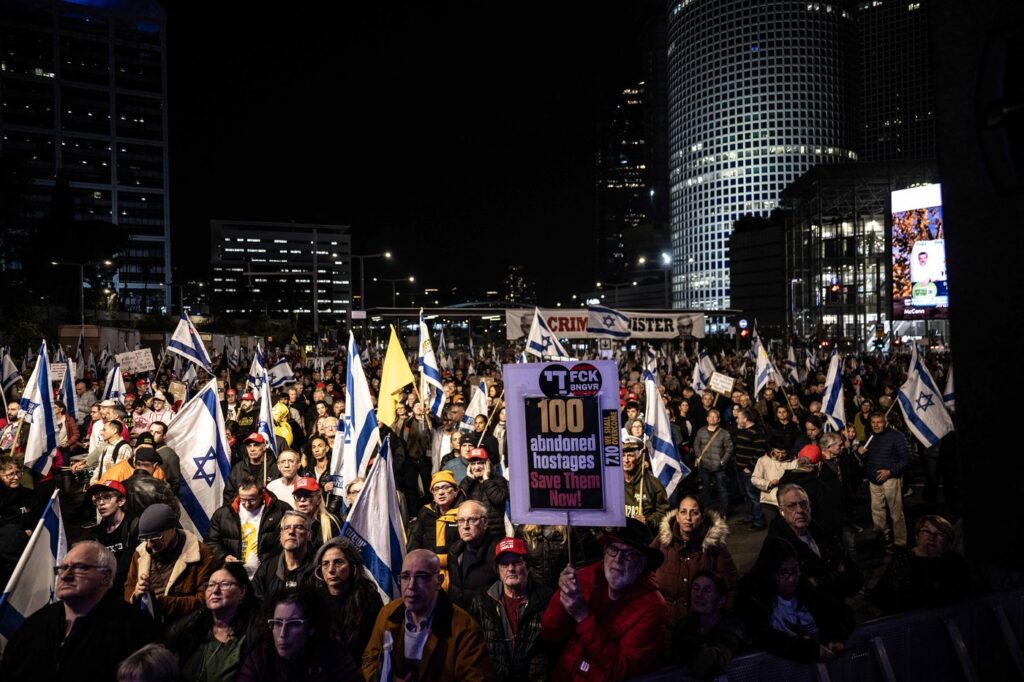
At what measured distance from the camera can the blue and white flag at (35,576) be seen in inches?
176

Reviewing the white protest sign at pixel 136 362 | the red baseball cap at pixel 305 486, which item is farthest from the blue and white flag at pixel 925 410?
the white protest sign at pixel 136 362

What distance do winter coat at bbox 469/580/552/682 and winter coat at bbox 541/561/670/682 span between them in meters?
0.10

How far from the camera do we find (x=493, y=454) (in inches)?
395

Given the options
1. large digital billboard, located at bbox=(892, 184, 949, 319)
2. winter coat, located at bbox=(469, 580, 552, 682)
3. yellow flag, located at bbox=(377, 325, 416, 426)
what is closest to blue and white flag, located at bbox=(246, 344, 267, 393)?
yellow flag, located at bbox=(377, 325, 416, 426)

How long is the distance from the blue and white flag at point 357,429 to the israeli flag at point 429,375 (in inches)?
124

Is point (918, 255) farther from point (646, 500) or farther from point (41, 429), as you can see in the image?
point (41, 429)

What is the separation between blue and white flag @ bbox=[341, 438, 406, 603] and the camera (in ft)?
17.4

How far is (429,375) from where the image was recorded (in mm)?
12109

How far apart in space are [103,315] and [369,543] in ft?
159

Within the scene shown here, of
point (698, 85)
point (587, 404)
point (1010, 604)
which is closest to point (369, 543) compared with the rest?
point (587, 404)

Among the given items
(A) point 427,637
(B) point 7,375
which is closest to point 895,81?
(B) point 7,375

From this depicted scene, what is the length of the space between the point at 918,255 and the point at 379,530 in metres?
28.7

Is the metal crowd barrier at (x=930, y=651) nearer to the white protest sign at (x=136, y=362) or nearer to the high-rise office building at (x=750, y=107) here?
the white protest sign at (x=136, y=362)

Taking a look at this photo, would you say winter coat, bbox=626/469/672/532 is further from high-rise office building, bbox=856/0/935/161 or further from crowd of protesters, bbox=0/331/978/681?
high-rise office building, bbox=856/0/935/161
